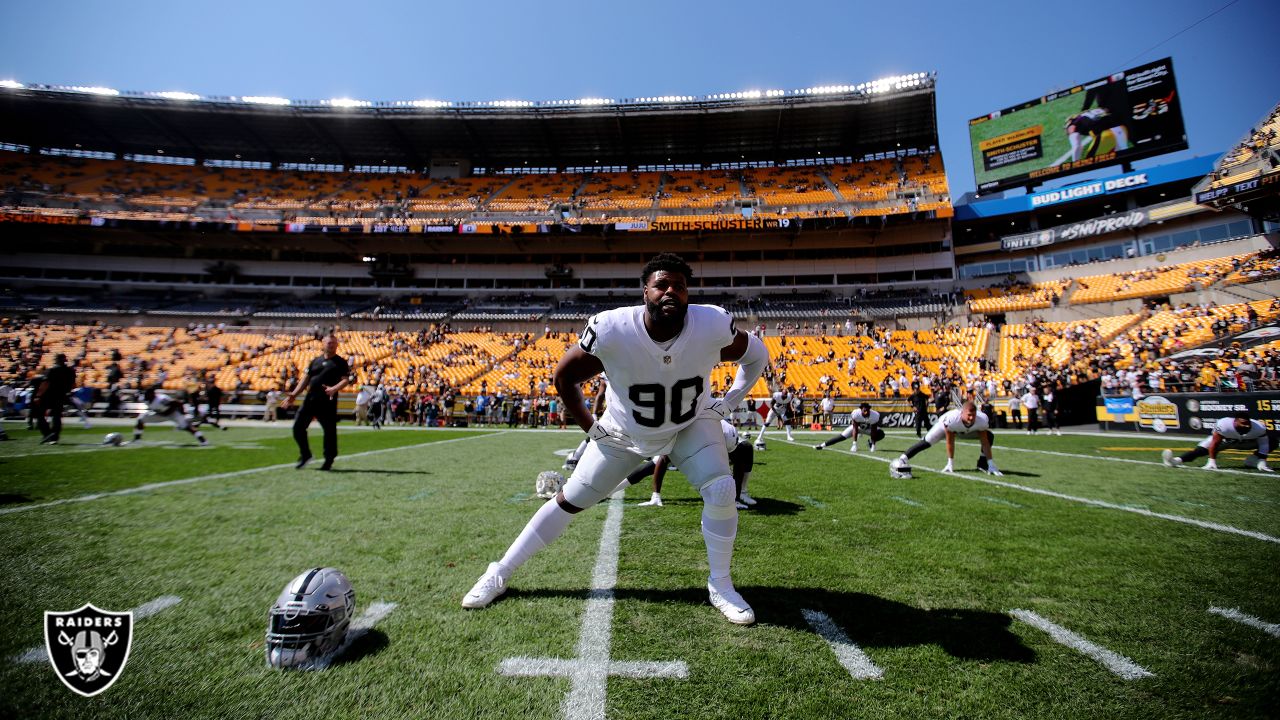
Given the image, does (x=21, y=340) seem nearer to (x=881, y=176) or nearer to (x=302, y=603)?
(x=302, y=603)

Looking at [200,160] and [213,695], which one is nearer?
[213,695]

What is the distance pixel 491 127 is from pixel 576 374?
148 ft

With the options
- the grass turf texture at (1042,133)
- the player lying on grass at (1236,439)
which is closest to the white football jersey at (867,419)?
the player lying on grass at (1236,439)

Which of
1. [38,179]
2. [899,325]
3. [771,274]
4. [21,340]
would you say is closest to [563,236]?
[771,274]

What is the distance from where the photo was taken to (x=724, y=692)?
6.81 feet

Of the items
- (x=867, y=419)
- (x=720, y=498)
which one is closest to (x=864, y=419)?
(x=867, y=419)

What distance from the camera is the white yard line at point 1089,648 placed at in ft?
7.38

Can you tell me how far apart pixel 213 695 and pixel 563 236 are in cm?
4057

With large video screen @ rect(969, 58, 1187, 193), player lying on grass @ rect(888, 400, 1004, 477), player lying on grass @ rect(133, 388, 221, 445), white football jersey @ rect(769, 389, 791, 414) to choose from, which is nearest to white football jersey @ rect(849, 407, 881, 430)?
player lying on grass @ rect(888, 400, 1004, 477)

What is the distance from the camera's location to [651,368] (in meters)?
2.99

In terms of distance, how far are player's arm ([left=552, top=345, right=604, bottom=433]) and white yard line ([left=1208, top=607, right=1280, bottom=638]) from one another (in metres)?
3.75

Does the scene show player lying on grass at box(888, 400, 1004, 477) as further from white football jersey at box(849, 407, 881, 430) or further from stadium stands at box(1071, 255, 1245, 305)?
stadium stands at box(1071, 255, 1245, 305)

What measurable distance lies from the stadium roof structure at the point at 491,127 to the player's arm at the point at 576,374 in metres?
41.0

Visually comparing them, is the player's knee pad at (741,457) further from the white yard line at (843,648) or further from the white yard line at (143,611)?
the white yard line at (143,611)
